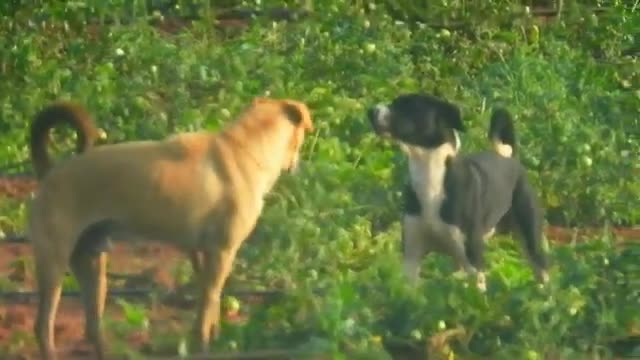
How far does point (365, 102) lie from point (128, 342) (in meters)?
3.49

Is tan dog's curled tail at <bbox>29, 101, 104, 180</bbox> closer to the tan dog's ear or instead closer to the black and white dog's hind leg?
the tan dog's ear

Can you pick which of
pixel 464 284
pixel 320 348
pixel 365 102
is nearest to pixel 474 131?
pixel 365 102

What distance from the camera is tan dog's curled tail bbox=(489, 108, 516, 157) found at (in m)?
8.87

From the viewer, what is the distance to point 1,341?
7.45 metres

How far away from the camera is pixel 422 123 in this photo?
8.36 meters

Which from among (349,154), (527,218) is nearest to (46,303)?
(527,218)

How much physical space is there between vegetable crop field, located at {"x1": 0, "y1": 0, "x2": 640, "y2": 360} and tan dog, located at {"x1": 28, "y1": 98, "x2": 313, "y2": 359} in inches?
8.5

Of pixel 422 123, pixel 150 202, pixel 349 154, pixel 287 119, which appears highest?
pixel 287 119

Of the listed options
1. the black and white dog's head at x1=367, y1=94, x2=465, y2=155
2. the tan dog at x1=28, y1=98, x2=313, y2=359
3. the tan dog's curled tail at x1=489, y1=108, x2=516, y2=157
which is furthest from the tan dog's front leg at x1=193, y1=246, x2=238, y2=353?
the tan dog's curled tail at x1=489, y1=108, x2=516, y2=157

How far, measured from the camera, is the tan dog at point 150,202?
7.11 meters

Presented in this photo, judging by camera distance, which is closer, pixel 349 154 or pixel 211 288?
pixel 211 288

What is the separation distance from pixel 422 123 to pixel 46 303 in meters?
1.93

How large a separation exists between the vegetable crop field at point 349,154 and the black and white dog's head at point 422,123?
0.49 metres

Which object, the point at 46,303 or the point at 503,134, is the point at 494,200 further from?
the point at 46,303
